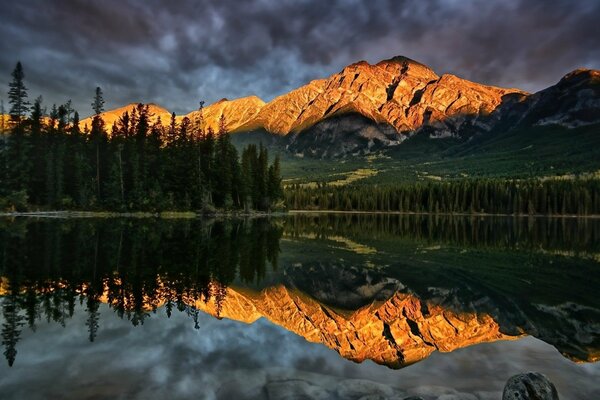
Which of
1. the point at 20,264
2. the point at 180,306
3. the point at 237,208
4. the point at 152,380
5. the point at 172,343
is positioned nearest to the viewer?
the point at 152,380

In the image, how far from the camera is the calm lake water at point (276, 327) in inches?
505

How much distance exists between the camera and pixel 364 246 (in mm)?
56188

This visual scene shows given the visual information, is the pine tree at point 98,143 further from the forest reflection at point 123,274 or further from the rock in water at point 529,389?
the rock in water at point 529,389

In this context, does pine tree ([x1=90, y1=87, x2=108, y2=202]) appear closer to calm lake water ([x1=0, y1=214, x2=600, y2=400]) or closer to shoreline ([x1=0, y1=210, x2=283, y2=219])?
shoreline ([x1=0, y1=210, x2=283, y2=219])

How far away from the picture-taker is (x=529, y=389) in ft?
35.3

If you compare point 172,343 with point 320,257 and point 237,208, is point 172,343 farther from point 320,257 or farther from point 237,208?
point 237,208

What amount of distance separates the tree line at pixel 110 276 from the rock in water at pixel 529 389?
12334mm

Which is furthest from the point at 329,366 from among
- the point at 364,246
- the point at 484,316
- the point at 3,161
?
Result: the point at 3,161

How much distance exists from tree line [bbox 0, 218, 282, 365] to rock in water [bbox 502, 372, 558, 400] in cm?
1233

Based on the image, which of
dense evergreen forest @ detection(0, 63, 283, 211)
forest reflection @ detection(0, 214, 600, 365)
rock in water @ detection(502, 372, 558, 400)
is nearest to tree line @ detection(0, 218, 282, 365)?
forest reflection @ detection(0, 214, 600, 365)

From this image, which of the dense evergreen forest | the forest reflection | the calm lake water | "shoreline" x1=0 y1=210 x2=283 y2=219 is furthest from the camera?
the dense evergreen forest

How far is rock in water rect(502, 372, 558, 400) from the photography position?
420 inches

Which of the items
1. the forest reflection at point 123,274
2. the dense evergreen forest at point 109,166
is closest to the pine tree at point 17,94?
the dense evergreen forest at point 109,166

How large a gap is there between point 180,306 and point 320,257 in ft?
78.9
